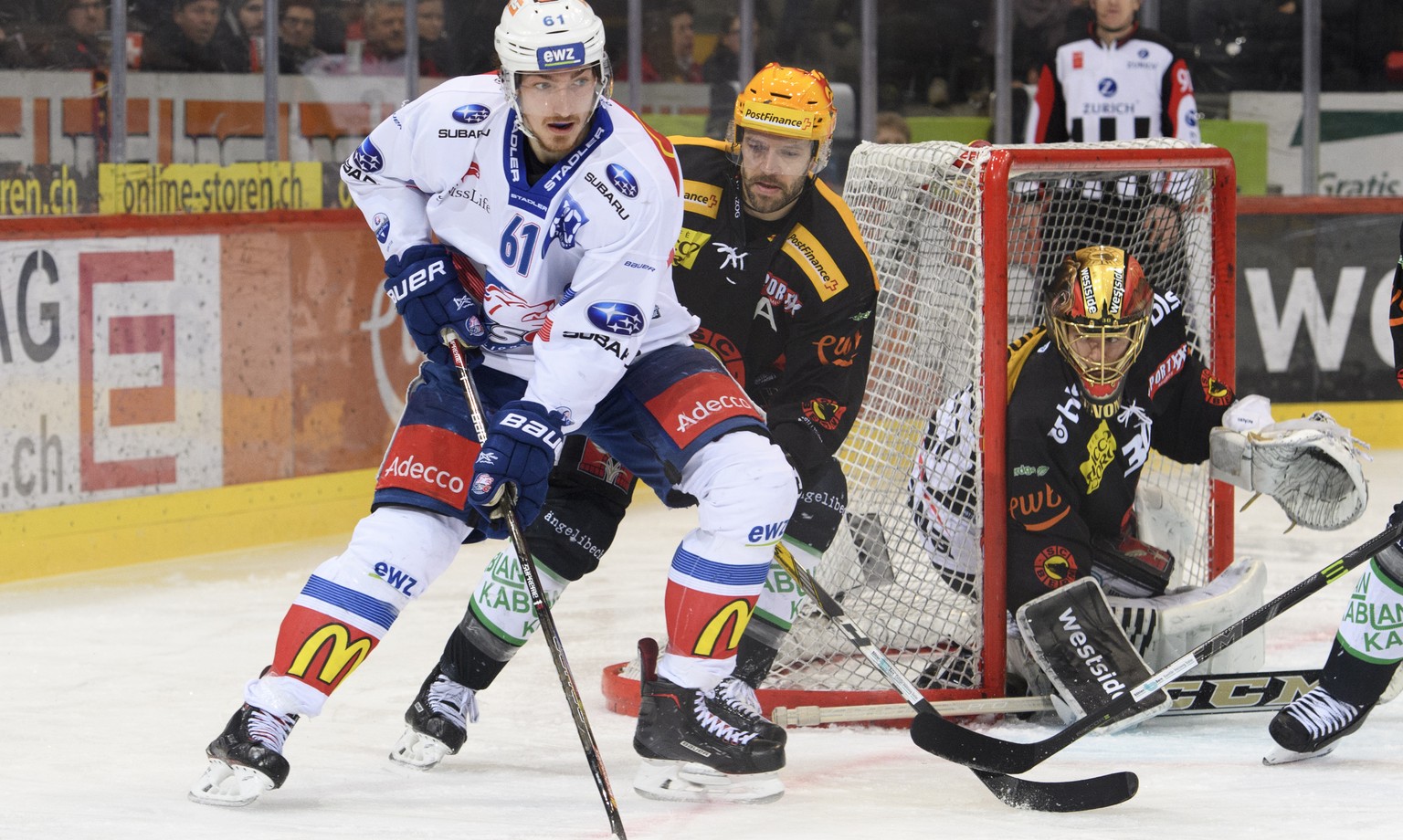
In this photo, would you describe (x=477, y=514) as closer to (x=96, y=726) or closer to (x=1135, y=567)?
(x=96, y=726)

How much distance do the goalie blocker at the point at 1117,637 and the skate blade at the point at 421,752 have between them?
1.00 meters

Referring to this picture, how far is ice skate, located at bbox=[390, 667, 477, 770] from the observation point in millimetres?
3004

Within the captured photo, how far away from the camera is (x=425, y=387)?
2893 mm

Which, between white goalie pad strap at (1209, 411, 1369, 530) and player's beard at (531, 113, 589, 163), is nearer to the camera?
player's beard at (531, 113, 589, 163)

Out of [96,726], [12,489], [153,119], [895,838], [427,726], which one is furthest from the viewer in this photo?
[153,119]

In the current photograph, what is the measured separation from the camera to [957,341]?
11.5 ft

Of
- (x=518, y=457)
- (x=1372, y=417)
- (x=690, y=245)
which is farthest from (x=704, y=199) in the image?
(x=1372, y=417)

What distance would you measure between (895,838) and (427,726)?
824 mm

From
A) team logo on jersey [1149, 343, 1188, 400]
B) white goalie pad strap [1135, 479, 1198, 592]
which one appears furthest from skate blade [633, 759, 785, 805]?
white goalie pad strap [1135, 479, 1198, 592]

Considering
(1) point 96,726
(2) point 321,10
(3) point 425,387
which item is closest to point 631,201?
(3) point 425,387

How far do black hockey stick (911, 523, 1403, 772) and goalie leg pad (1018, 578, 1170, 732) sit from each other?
2.8 inches

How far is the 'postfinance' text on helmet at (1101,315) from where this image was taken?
3.19 m

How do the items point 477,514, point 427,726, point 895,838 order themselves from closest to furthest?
point 895,838 < point 477,514 < point 427,726

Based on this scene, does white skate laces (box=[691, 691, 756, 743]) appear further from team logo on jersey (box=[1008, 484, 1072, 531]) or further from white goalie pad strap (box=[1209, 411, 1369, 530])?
white goalie pad strap (box=[1209, 411, 1369, 530])
